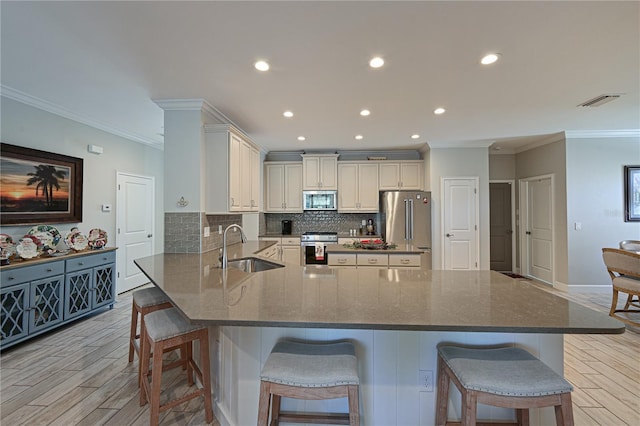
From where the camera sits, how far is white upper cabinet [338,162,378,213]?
575 cm

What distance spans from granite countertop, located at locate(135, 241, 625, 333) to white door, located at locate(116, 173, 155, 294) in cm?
301

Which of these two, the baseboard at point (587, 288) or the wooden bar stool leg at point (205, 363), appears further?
the baseboard at point (587, 288)

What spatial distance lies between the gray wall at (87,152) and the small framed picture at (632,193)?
7995 mm

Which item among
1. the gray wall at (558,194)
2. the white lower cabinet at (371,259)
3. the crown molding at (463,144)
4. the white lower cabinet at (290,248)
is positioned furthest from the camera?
the white lower cabinet at (290,248)

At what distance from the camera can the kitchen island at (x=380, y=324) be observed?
123 centimetres

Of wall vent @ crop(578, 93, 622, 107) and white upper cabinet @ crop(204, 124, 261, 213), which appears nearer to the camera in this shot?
wall vent @ crop(578, 93, 622, 107)

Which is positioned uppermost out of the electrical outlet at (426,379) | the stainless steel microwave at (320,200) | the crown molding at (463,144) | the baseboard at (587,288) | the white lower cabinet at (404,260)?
the crown molding at (463,144)

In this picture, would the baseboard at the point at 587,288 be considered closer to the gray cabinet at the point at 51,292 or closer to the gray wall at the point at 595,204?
the gray wall at the point at 595,204

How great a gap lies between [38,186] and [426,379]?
14.2ft

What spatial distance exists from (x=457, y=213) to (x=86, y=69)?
551 centimetres

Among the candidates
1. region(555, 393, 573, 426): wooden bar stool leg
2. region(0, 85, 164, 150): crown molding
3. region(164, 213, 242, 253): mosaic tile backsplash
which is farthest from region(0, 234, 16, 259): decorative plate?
region(555, 393, 573, 426): wooden bar stool leg

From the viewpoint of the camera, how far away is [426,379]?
157 centimetres

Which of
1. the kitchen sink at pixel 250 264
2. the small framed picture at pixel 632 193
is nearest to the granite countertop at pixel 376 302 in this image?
the kitchen sink at pixel 250 264

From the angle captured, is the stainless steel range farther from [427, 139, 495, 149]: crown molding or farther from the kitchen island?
the kitchen island
